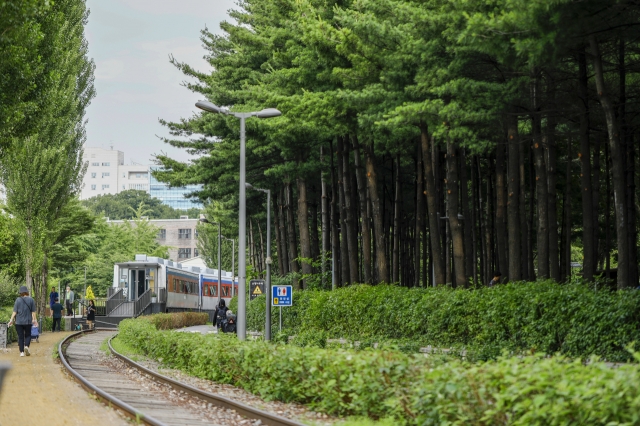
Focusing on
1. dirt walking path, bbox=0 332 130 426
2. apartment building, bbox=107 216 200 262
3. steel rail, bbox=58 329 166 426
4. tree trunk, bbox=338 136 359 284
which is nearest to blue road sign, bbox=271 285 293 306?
tree trunk, bbox=338 136 359 284

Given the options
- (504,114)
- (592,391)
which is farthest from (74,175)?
(592,391)

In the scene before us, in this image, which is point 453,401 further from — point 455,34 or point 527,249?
point 527,249

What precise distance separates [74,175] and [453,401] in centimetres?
4017

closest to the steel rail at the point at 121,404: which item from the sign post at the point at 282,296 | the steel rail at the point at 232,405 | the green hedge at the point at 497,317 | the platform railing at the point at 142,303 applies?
the steel rail at the point at 232,405

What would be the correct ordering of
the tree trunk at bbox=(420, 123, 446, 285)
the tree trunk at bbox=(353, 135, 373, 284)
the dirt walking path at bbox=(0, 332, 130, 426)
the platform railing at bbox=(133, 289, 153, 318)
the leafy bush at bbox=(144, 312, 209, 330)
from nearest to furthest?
1. the dirt walking path at bbox=(0, 332, 130, 426)
2. the tree trunk at bbox=(420, 123, 446, 285)
3. the tree trunk at bbox=(353, 135, 373, 284)
4. the leafy bush at bbox=(144, 312, 209, 330)
5. the platform railing at bbox=(133, 289, 153, 318)

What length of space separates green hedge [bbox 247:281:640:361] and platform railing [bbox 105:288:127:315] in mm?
25316

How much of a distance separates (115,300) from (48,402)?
43.3 metres

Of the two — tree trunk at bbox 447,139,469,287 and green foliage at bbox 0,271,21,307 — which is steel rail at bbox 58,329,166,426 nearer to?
tree trunk at bbox 447,139,469,287

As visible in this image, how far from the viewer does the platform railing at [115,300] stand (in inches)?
2215

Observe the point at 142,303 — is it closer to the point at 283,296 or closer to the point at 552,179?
the point at 283,296

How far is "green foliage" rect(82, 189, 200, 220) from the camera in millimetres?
164125

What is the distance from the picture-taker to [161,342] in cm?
2266

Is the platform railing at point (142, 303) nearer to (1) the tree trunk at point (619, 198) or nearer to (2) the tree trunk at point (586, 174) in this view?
(2) the tree trunk at point (586, 174)

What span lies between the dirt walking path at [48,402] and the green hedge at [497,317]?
19.8ft
